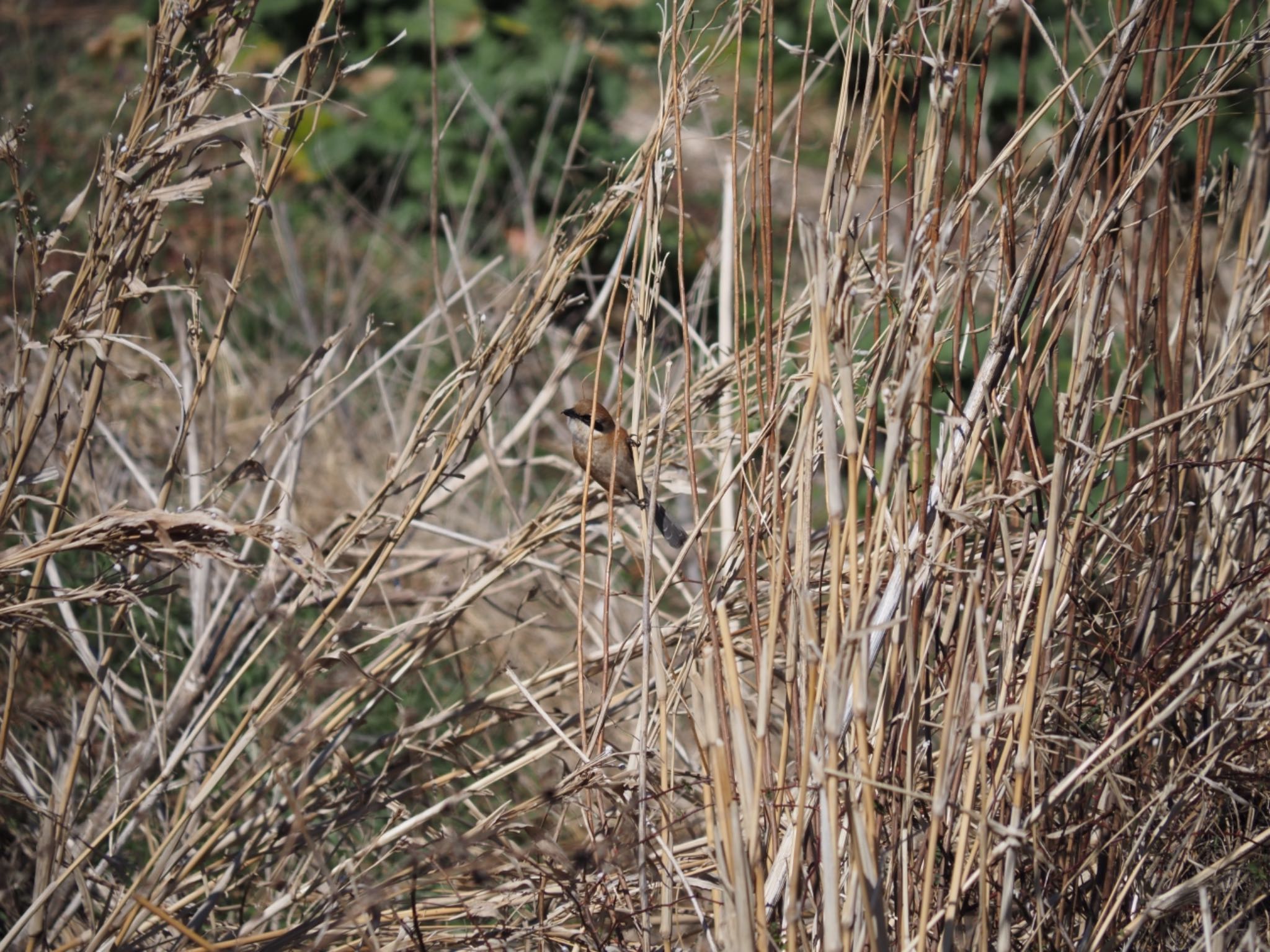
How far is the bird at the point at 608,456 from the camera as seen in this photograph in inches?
76.4

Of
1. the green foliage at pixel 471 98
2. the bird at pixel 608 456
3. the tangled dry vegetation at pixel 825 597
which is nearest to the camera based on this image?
the tangled dry vegetation at pixel 825 597

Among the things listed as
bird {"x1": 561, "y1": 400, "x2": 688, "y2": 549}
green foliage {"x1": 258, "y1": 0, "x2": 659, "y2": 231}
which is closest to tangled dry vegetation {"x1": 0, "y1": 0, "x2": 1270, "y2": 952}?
bird {"x1": 561, "y1": 400, "x2": 688, "y2": 549}

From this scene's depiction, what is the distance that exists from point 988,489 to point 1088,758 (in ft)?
1.29

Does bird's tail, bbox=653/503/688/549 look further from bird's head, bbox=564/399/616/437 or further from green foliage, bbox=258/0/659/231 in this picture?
green foliage, bbox=258/0/659/231

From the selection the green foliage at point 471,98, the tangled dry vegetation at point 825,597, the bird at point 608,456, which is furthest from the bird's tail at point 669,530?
the green foliage at point 471,98

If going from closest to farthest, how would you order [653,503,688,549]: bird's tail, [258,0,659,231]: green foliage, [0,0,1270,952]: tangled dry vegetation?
[0,0,1270,952]: tangled dry vegetation, [653,503,688,549]: bird's tail, [258,0,659,231]: green foliage

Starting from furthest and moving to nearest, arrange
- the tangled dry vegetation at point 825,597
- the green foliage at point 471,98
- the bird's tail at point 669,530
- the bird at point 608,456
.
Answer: the green foliage at point 471,98, the bird's tail at point 669,530, the bird at point 608,456, the tangled dry vegetation at point 825,597

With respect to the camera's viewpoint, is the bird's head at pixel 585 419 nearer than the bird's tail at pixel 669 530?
Yes

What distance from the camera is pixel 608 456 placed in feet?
6.94

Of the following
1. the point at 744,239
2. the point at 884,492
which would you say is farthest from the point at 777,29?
the point at 884,492

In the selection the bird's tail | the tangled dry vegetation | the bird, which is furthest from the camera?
the bird's tail

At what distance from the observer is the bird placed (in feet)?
6.36

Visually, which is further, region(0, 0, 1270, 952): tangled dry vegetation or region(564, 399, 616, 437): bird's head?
region(564, 399, 616, 437): bird's head

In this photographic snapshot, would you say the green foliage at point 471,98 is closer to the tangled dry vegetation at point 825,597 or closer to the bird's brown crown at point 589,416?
the bird's brown crown at point 589,416
